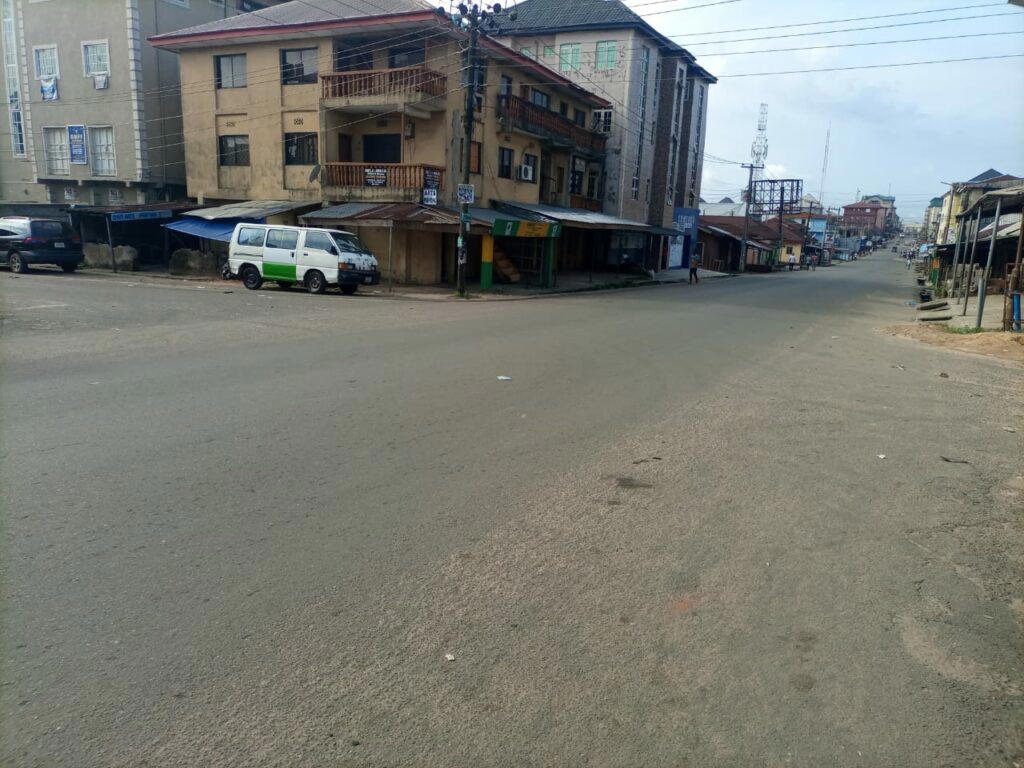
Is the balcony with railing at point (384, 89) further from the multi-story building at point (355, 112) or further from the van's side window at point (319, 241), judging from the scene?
the van's side window at point (319, 241)

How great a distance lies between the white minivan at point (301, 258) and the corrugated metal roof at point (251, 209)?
169 inches

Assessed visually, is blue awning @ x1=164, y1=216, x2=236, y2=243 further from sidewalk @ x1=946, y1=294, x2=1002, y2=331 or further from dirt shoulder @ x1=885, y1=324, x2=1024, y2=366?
sidewalk @ x1=946, y1=294, x2=1002, y2=331

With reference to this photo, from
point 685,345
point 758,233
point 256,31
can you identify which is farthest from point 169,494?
point 758,233

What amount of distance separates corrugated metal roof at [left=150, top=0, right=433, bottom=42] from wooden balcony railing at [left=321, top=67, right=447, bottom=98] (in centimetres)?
203

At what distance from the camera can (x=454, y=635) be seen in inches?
137

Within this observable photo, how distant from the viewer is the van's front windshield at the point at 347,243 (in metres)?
21.8

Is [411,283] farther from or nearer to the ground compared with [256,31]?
nearer to the ground

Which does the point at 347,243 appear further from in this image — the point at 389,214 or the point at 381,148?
the point at 381,148

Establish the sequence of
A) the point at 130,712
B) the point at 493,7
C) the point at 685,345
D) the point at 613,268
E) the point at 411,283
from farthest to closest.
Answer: the point at 613,268 < the point at 411,283 < the point at 493,7 < the point at 685,345 < the point at 130,712

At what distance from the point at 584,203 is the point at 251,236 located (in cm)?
2272

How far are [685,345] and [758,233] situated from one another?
69.1 metres

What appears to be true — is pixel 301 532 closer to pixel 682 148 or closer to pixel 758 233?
pixel 682 148

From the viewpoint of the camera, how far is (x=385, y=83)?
86.5ft

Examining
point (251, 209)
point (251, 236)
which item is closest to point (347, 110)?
point (251, 209)
